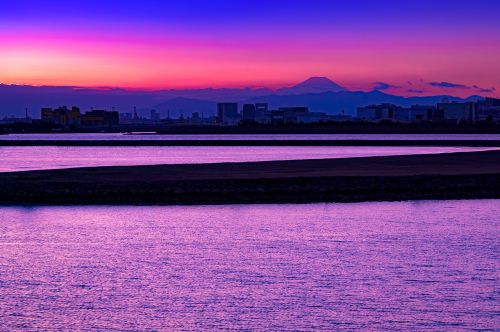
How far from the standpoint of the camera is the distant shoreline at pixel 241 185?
3020 centimetres

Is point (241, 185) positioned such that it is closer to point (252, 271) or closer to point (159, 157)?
point (252, 271)

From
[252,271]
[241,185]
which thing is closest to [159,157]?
[241,185]

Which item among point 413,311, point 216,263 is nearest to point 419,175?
point 216,263

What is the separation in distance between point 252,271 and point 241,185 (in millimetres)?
17545

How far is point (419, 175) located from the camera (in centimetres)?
3728

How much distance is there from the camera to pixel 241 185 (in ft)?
109

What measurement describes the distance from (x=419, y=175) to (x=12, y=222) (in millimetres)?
20400

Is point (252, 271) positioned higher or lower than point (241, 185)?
higher

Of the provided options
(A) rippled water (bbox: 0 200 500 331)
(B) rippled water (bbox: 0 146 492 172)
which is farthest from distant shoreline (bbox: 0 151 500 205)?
(B) rippled water (bbox: 0 146 492 172)

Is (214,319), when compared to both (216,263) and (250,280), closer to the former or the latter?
(250,280)

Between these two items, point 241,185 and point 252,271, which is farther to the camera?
point 241,185

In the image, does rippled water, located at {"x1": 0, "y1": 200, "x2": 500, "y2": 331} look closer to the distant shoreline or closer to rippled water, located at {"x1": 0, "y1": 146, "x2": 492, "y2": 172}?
the distant shoreline

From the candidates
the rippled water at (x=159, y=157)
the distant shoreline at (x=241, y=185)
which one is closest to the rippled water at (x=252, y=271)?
the distant shoreline at (x=241, y=185)

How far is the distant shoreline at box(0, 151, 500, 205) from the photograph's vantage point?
30.2 m
